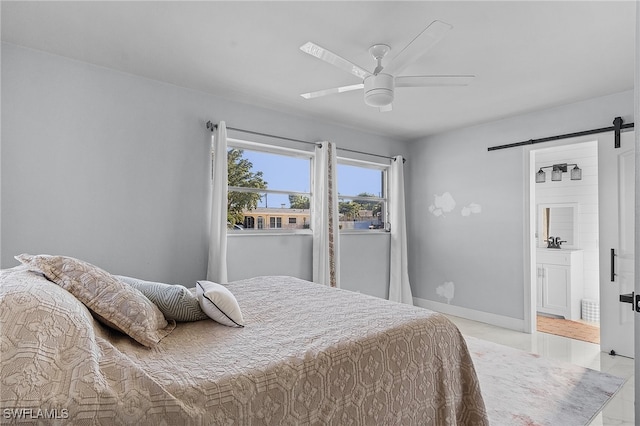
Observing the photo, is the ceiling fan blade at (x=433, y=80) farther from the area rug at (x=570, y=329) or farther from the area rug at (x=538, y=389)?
the area rug at (x=570, y=329)

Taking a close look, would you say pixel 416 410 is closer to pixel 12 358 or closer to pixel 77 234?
pixel 12 358

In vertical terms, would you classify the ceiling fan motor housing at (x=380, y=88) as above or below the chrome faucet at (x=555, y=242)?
above

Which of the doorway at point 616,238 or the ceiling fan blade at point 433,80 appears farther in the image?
the doorway at point 616,238

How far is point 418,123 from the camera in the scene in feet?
14.8

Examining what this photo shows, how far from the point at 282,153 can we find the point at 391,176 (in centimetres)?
182

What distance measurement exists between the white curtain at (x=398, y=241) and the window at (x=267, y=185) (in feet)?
4.62

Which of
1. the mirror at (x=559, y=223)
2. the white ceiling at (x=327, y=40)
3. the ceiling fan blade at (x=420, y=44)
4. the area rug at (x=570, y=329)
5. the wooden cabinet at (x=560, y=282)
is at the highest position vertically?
the white ceiling at (x=327, y=40)

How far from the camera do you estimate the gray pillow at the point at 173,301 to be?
5.60 ft

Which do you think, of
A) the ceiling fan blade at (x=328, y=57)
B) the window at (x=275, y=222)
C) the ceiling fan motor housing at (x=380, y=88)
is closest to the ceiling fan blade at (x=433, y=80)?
the ceiling fan motor housing at (x=380, y=88)

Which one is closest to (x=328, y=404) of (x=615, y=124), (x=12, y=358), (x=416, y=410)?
(x=416, y=410)

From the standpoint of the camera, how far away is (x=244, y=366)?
1.23m

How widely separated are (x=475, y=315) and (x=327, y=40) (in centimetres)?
394

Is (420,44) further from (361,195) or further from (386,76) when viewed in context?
(361,195)

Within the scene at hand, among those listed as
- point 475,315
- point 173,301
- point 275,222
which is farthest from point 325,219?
point 173,301
